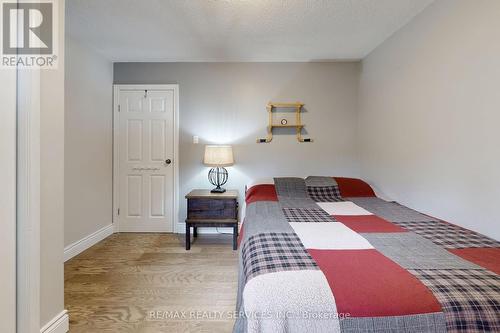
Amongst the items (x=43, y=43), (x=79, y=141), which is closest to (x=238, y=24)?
(x=43, y=43)

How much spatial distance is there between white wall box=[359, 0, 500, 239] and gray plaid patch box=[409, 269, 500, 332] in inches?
29.9

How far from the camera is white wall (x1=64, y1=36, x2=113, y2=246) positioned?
271cm

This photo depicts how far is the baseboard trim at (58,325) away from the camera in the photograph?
155cm

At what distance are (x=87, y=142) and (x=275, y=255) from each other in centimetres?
273

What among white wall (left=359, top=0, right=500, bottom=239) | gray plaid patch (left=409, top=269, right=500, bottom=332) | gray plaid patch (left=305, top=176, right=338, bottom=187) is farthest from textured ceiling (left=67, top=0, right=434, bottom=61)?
gray plaid patch (left=409, top=269, right=500, bottom=332)

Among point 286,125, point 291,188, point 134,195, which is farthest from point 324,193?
point 134,195

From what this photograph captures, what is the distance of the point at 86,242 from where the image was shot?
9.84 ft

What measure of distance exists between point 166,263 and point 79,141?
1593mm

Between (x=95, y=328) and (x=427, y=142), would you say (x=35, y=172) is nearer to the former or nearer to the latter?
(x=95, y=328)

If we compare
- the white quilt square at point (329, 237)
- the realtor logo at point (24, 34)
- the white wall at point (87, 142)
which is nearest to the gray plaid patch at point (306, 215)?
the white quilt square at point (329, 237)

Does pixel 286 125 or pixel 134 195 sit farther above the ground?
pixel 286 125

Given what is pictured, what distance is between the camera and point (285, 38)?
2.75m

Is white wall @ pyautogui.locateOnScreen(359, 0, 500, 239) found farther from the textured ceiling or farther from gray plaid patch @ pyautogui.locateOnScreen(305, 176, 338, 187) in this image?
gray plaid patch @ pyautogui.locateOnScreen(305, 176, 338, 187)

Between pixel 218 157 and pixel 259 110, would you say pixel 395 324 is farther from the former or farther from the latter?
pixel 259 110
